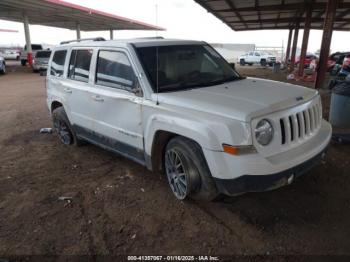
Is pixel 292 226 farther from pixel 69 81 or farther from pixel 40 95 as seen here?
pixel 40 95

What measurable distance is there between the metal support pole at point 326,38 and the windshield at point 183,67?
882 centimetres

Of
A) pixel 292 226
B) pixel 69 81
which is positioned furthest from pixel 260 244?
pixel 69 81

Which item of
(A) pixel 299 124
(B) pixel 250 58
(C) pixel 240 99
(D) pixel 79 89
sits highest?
(C) pixel 240 99

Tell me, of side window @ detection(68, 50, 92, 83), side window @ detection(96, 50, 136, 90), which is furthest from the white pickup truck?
side window @ detection(96, 50, 136, 90)

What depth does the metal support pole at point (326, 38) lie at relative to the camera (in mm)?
11023

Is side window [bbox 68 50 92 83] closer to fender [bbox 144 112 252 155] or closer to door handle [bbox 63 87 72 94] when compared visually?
door handle [bbox 63 87 72 94]

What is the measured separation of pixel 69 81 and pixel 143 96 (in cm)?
210

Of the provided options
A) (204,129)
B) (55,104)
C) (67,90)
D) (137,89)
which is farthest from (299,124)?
(55,104)

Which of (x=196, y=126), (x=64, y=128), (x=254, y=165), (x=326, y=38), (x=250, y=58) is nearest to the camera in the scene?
(x=254, y=165)

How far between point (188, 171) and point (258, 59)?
31.8 meters

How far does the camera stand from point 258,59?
1282 inches

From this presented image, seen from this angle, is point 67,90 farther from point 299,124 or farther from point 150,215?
point 299,124

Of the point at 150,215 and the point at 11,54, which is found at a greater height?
the point at 11,54

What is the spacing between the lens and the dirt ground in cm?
282
